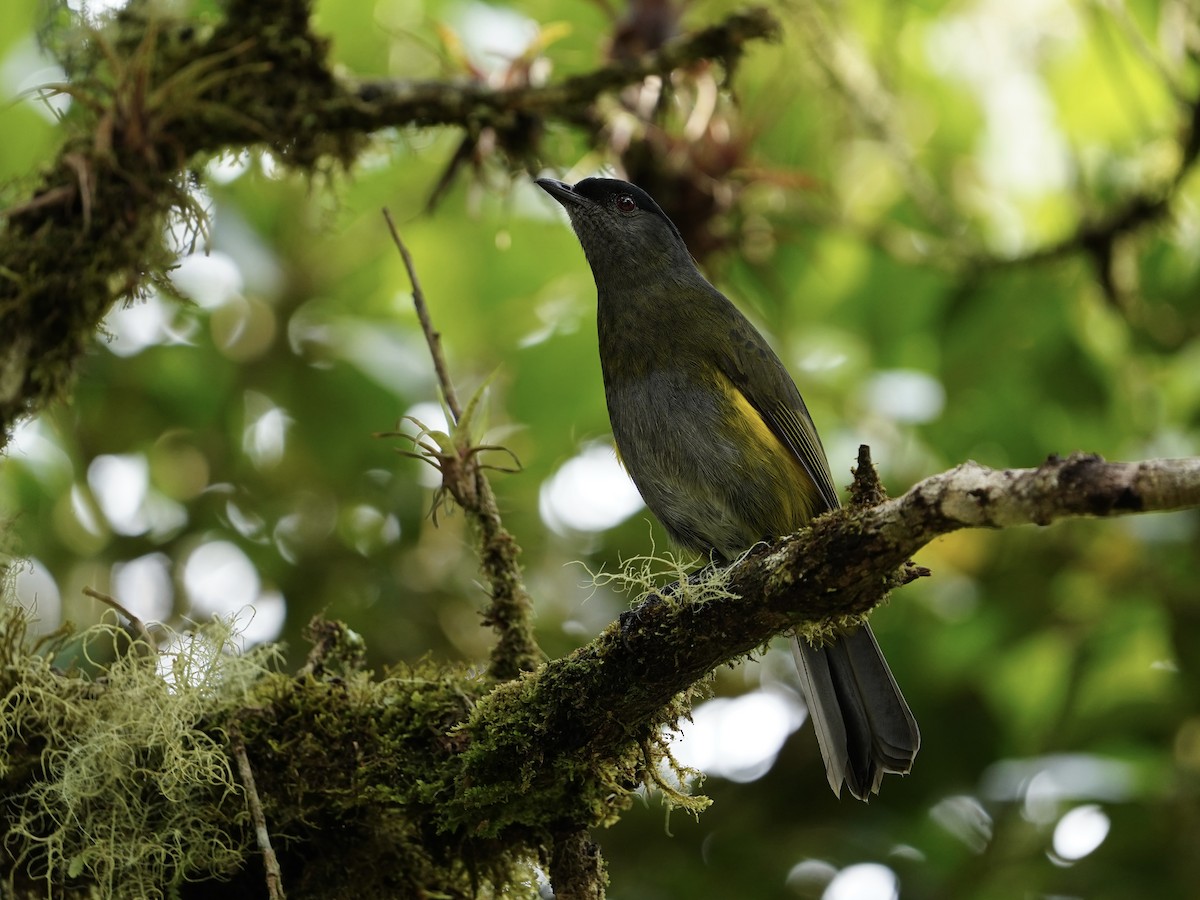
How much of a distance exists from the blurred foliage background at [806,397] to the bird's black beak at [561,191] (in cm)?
26

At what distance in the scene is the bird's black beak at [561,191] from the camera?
14.3 ft

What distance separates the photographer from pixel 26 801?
8.96 feet

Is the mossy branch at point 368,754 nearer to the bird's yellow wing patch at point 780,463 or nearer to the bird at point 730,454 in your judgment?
the bird at point 730,454

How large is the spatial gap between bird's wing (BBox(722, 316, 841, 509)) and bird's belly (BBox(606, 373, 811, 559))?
7 cm

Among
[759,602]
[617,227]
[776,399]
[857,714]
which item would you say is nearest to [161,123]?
[617,227]

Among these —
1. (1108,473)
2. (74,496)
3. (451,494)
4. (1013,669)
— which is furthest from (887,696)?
(74,496)

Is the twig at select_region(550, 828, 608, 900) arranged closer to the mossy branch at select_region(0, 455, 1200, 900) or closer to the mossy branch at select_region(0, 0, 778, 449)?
the mossy branch at select_region(0, 455, 1200, 900)

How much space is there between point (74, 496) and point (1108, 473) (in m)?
4.31

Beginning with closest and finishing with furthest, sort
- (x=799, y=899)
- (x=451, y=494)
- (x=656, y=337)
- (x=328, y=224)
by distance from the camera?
(x=451, y=494)
(x=656, y=337)
(x=328, y=224)
(x=799, y=899)

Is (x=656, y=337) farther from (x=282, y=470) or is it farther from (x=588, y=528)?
(x=282, y=470)

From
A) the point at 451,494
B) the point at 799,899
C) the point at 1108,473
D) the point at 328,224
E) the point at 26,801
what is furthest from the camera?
the point at 799,899

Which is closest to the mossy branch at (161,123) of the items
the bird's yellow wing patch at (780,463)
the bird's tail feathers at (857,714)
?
the bird's yellow wing patch at (780,463)

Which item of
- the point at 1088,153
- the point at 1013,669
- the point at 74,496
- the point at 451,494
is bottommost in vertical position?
the point at 451,494

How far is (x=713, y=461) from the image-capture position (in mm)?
3686
